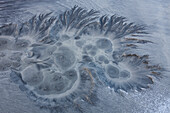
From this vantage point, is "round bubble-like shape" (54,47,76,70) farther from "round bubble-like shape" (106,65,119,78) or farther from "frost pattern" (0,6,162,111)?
"round bubble-like shape" (106,65,119,78)

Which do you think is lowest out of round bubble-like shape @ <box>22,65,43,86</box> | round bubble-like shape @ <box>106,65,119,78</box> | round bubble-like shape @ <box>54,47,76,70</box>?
round bubble-like shape @ <box>22,65,43,86</box>

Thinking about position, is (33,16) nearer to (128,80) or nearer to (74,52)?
(74,52)

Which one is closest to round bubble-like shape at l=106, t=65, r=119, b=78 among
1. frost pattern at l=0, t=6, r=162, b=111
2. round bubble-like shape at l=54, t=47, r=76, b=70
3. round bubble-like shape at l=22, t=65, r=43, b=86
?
frost pattern at l=0, t=6, r=162, b=111

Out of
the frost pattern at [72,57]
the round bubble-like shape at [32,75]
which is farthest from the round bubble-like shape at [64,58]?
the round bubble-like shape at [32,75]

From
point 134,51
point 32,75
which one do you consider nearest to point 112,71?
point 134,51

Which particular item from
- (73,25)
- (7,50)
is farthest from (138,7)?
(7,50)
